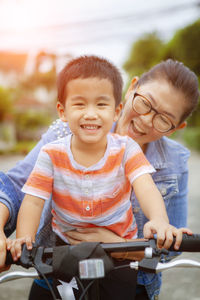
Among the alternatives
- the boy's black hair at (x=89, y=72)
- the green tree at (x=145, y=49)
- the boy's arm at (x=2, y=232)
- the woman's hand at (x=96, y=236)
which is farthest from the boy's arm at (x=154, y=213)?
the green tree at (x=145, y=49)

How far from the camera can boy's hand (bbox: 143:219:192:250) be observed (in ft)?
3.56

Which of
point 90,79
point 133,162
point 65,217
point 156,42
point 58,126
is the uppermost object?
point 156,42

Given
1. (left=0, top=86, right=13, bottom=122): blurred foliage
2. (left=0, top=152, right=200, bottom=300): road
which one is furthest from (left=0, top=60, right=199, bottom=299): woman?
(left=0, top=86, right=13, bottom=122): blurred foliage

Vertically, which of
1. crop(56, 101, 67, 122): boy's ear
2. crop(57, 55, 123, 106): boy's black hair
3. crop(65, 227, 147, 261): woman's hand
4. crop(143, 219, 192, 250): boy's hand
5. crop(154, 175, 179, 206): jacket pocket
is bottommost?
crop(65, 227, 147, 261): woman's hand

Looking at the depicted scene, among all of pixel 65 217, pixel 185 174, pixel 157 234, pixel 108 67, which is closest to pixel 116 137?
pixel 108 67

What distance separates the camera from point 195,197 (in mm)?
6207

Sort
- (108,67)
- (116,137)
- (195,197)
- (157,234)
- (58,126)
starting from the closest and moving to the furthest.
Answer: (157,234) < (108,67) < (116,137) < (58,126) < (195,197)

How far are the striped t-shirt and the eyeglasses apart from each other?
428mm

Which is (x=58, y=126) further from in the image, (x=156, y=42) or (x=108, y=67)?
(x=156, y=42)

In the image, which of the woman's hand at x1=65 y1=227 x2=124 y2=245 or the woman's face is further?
the woman's face

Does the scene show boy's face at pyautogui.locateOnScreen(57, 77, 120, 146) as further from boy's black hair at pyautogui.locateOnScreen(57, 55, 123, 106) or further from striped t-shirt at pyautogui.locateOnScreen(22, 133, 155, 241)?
striped t-shirt at pyautogui.locateOnScreen(22, 133, 155, 241)

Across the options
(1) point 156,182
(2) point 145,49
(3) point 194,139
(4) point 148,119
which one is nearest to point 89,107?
(4) point 148,119

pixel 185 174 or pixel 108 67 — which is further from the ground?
pixel 108 67

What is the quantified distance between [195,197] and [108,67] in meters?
5.25
